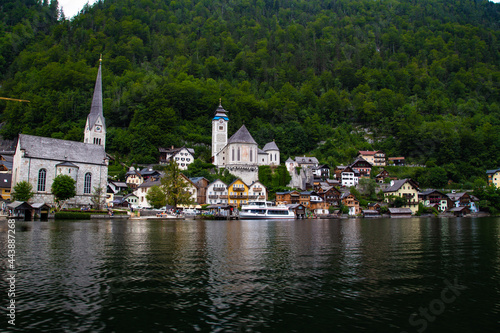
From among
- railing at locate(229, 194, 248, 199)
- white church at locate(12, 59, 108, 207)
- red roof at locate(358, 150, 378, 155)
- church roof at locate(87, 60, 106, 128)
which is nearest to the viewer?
white church at locate(12, 59, 108, 207)

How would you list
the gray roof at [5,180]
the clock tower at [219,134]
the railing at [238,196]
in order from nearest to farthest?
1. the gray roof at [5,180]
2. the railing at [238,196]
3. the clock tower at [219,134]

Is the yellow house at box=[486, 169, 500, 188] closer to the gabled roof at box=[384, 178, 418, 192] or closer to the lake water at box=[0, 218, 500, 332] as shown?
the gabled roof at box=[384, 178, 418, 192]

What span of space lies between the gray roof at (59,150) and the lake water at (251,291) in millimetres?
44302

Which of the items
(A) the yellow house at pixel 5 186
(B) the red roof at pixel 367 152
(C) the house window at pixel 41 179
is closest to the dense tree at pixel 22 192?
(C) the house window at pixel 41 179

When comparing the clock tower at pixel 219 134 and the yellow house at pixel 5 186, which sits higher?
the clock tower at pixel 219 134

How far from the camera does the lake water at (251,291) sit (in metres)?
9.10

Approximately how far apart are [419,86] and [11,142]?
128 m

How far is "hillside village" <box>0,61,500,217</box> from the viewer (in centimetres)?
6000

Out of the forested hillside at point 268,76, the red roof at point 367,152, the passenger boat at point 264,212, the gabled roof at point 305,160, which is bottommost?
the passenger boat at point 264,212

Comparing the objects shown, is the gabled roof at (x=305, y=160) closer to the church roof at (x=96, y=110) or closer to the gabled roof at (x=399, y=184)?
the gabled roof at (x=399, y=184)

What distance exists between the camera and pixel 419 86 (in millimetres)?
138125

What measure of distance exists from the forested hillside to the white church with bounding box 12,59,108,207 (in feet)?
80.7

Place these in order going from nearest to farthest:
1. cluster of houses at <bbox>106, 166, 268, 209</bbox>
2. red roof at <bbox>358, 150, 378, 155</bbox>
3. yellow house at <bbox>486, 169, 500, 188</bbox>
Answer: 1. cluster of houses at <bbox>106, 166, 268, 209</bbox>
2. yellow house at <bbox>486, 169, 500, 188</bbox>
3. red roof at <bbox>358, 150, 378, 155</bbox>

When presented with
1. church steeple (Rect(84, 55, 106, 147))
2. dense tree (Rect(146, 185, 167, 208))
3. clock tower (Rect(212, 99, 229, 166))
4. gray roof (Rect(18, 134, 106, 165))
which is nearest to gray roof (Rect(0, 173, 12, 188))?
gray roof (Rect(18, 134, 106, 165))
